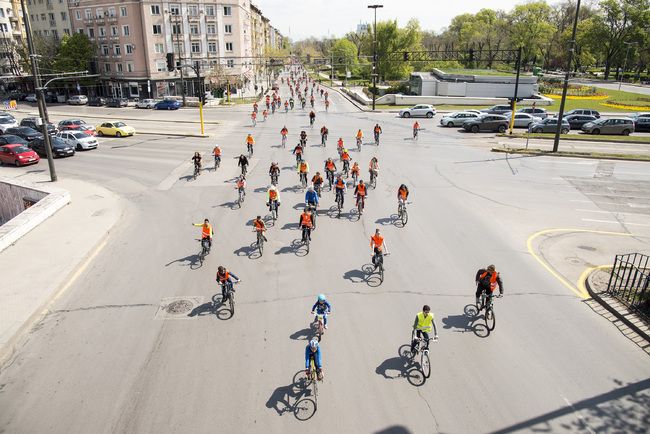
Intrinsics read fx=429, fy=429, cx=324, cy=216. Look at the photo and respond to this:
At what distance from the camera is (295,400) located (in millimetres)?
7926

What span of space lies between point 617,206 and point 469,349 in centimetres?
1423

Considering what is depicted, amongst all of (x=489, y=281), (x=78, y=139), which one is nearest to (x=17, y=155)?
(x=78, y=139)

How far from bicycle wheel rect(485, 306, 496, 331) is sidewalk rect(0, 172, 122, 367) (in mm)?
10749

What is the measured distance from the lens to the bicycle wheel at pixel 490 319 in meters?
9.96

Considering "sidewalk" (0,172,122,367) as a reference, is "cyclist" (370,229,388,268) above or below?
above

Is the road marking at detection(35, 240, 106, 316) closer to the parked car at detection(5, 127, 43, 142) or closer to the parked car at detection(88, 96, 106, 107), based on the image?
the parked car at detection(5, 127, 43, 142)

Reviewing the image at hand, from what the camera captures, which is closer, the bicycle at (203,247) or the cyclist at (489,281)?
the cyclist at (489,281)

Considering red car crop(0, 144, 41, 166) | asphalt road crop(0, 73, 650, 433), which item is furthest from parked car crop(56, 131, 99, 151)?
asphalt road crop(0, 73, 650, 433)

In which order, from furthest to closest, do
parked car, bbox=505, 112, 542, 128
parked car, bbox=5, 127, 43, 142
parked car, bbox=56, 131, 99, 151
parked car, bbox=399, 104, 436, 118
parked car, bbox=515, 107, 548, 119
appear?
parked car, bbox=399, 104, 436, 118, parked car, bbox=515, 107, 548, 119, parked car, bbox=505, 112, 542, 128, parked car, bbox=5, 127, 43, 142, parked car, bbox=56, 131, 99, 151

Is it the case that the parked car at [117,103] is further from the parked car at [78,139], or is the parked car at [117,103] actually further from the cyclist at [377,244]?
the cyclist at [377,244]

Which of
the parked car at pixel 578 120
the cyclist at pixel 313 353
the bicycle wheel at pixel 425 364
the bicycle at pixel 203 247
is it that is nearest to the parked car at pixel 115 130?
the bicycle at pixel 203 247

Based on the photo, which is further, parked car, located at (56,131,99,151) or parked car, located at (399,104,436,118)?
parked car, located at (399,104,436,118)

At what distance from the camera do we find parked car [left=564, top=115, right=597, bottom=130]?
39656 mm

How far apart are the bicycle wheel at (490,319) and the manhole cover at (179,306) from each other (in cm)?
735
